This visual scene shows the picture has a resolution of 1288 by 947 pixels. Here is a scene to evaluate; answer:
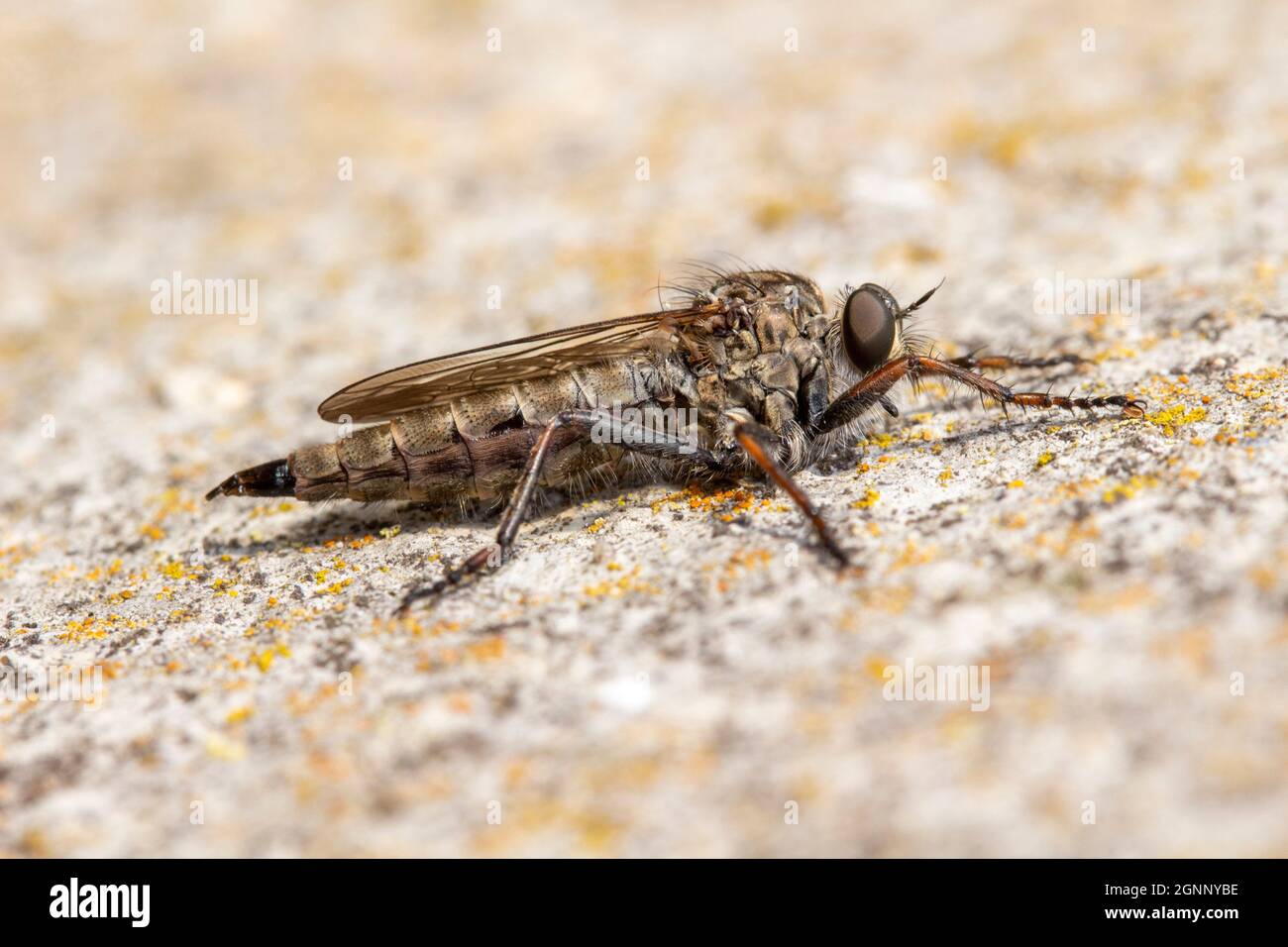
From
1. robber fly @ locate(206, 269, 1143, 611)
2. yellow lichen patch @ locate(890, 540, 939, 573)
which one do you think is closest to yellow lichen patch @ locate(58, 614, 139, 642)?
robber fly @ locate(206, 269, 1143, 611)

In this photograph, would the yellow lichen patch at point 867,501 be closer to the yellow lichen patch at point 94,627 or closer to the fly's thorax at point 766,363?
the fly's thorax at point 766,363

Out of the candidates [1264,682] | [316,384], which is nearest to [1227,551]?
[1264,682]

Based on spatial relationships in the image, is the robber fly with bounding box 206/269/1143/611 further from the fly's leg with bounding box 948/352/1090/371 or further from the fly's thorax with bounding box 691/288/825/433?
the fly's leg with bounding box 948/352/1090/371

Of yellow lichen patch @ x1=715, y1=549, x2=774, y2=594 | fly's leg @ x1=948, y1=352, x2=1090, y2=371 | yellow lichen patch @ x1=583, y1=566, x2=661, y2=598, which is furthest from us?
fly's leg @ x1=948, y1=352, x2=1090, y2=371

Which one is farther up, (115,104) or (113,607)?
(115,104)

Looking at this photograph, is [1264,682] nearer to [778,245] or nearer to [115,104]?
[778,245]
